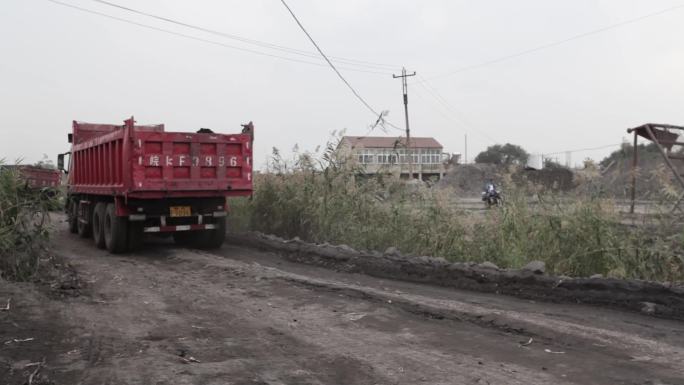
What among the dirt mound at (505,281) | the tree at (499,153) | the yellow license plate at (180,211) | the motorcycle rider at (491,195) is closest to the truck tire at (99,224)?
the yellow license plate at (180,211)

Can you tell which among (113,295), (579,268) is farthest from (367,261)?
(113,295)

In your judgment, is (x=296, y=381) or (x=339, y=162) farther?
(x=339, y=162)

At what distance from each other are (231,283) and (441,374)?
4.83m

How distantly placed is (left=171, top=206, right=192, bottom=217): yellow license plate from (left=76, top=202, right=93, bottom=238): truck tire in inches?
153

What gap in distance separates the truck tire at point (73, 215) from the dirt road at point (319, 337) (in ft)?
29.3

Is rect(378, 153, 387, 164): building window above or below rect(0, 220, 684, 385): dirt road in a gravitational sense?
above

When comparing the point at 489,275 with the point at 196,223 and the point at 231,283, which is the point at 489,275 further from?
the point at 196,223

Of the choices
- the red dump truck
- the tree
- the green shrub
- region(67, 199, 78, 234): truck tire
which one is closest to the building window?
the red dump truck

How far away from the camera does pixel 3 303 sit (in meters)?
7.04

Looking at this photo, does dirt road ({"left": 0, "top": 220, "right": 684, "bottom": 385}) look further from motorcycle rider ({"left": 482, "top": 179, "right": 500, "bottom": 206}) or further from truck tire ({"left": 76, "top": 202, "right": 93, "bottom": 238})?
truck tire ({"left": 76, "top": 202, "right": 93, "bottom": 238})

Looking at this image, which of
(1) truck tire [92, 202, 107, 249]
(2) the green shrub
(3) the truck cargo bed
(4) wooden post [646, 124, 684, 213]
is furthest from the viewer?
(1) truck tire [92, 202, 107, 249]

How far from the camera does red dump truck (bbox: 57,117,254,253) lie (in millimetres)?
11391

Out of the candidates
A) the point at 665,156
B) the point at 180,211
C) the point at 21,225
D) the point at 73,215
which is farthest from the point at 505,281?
the point at 73,215

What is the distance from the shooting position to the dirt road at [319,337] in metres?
4.70
